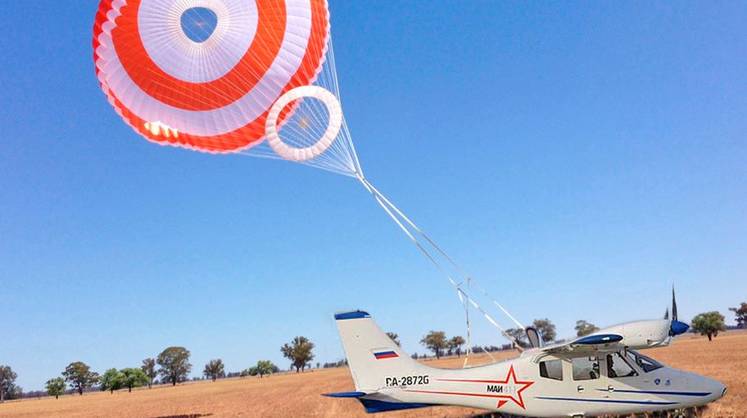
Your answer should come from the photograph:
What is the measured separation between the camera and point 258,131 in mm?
17734

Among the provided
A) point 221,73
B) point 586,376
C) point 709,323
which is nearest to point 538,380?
point 586,376

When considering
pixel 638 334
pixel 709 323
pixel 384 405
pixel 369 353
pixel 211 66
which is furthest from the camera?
pixel 709 323

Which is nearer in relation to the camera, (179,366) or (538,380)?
(538,380)

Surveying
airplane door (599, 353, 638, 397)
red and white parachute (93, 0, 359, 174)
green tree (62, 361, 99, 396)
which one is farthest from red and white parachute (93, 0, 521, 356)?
green tree (62, 361, 99, 396)

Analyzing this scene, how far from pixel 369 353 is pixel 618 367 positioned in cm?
596

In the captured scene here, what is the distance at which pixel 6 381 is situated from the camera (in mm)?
174750

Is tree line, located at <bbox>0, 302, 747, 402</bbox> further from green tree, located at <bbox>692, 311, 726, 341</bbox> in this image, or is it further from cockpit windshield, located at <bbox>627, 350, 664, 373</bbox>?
cockpit windshield, located at <bbox>627, 350, 664, 373</bbox>

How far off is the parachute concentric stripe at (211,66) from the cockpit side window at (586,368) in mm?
11522

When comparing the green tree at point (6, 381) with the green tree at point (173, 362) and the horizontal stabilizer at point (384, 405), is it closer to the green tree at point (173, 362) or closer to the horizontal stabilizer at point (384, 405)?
the green tree at point (173, 362)

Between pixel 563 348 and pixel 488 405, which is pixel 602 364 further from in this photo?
pixel 488 405

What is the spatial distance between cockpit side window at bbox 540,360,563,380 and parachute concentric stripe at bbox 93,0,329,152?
1101 cm

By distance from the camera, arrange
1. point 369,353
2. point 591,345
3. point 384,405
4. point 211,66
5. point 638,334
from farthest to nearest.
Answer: point 211,66, point 369,353, point 384,405, point 591,345, point 638,334

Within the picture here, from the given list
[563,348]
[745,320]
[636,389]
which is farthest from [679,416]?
[745,320]

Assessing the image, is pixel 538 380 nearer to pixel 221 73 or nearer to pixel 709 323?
pixel 221 73
